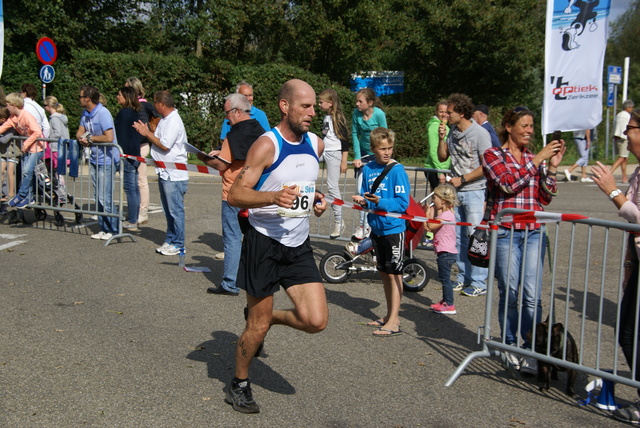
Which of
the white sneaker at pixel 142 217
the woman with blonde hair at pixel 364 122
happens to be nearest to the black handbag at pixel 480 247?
the woman with blonde hair at pixel 364 122

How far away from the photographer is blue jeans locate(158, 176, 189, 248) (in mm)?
8719

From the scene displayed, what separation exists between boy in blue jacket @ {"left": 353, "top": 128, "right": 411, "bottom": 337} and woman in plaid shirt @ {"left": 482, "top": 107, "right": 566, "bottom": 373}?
3.25 feet

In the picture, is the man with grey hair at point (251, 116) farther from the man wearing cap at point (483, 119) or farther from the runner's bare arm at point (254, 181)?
the runner's bare arm at point (254, 181)

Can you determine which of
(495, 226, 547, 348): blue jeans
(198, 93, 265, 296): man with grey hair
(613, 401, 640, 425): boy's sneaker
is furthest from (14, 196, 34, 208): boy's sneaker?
(613, 401, 640, 425): boy's sneaker

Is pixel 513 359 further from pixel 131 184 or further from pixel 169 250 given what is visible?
pixel 131 184

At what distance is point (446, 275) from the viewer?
7094 millimetres

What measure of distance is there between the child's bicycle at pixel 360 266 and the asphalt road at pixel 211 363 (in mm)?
145

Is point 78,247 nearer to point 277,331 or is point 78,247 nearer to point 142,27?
point 277,331

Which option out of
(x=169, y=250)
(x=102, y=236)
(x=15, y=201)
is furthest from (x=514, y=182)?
(x=15, y=201)

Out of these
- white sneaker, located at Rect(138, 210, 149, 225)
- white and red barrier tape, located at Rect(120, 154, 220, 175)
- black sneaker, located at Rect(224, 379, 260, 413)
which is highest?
white and red barrier tape, located at Rect(120, 154, 220, 175)

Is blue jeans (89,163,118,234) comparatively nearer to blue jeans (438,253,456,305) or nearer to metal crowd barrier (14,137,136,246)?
metal crowd barrier (14,137,136,246)

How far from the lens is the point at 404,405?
4.85m

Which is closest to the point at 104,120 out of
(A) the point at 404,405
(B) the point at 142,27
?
(A) the point at 404,405

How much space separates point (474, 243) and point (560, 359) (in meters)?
1.11
